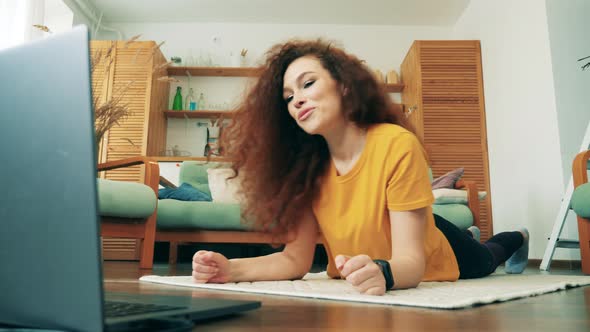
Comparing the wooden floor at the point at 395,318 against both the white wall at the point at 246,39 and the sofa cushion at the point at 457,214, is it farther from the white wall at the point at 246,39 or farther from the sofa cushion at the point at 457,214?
the white wall at the point at 246,39

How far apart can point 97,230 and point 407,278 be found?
85 centimetres

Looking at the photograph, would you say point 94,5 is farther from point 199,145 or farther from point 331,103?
point 331,103

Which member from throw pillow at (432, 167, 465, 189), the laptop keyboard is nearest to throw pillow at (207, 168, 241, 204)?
throw pillow at (432, 167, 465, 189)

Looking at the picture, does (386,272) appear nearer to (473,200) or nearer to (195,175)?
(473,200)

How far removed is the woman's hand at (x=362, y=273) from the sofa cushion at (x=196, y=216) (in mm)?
1884

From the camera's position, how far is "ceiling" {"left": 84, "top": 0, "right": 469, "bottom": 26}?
5203 millimetres

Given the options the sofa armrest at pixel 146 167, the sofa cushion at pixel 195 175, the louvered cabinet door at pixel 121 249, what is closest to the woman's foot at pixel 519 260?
the sofa armrest at pixel 146 167

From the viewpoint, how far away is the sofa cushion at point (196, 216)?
276 centimetres

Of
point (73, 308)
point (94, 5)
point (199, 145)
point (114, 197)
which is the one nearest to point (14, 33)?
point (94, 5)

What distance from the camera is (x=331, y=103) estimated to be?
1.25 m

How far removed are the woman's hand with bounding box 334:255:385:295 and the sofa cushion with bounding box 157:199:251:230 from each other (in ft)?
6.18

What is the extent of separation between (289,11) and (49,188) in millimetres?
5361

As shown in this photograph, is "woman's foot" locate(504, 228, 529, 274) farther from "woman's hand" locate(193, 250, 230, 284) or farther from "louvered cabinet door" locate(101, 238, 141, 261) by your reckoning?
"louvered cabinet door" locate(101, 238, 141, 261)

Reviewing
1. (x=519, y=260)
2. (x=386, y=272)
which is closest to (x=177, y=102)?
(x=519, y=260)
